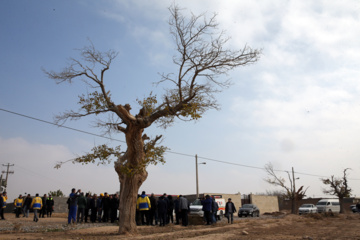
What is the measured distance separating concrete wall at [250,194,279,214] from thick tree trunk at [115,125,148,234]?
34149 millimetres

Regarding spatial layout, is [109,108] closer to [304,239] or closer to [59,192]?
[304,239]

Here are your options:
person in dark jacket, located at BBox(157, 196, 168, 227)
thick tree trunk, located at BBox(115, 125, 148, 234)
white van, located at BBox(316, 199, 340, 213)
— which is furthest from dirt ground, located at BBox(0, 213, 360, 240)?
white van, located at BBox(316, 199, 340, 213)

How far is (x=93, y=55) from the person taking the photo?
14.1m

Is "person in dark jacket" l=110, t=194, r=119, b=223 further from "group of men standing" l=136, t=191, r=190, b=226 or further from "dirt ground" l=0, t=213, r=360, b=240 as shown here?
"dirt ground" l=0, t=213, r=360, b=240

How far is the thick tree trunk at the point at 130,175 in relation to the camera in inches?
493

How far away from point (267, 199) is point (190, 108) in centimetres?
3842

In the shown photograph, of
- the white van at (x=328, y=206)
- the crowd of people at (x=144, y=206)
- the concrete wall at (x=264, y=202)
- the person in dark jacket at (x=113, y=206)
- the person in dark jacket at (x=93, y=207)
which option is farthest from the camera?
the concrete wall at (x=264, y=202)

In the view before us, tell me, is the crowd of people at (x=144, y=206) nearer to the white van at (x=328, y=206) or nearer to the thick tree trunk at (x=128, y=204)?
the thick tree trunk at (x=128, y=204)

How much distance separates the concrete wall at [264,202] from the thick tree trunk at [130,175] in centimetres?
3415

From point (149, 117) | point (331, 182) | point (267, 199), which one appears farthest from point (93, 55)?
point (267, 199)

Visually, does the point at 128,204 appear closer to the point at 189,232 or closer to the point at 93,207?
the point at 189,232

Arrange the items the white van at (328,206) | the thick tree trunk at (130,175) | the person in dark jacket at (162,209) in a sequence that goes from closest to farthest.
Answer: the thick tree trunk at (130,175) → the person in dark jacket at (162,209) → the white van at (328,206)

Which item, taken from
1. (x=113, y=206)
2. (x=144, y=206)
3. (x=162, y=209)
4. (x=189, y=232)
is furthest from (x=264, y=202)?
(x=189, y=232)

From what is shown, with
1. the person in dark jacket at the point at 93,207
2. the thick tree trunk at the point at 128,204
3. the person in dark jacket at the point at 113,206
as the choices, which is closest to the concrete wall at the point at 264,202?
the person in dark jacket at the point at 113,206
